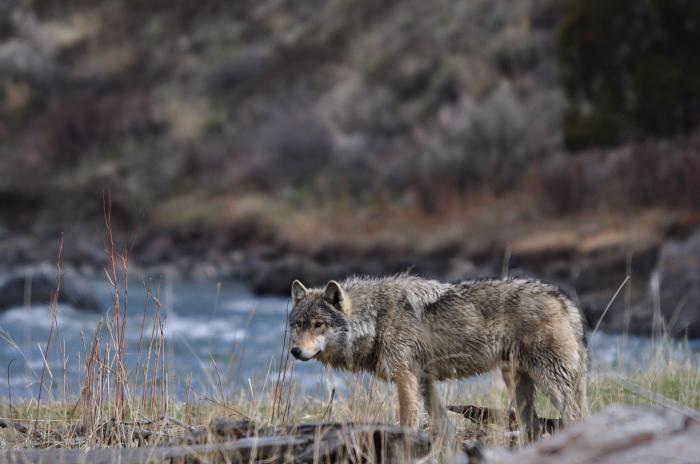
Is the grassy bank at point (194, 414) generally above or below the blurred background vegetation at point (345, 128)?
below

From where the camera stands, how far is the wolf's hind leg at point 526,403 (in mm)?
6227

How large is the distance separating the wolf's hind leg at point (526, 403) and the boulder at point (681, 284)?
7.88 metres

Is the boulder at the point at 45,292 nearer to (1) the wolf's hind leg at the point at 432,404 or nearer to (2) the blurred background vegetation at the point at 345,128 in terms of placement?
(2) the blurred background vegetation at the point at 345,128

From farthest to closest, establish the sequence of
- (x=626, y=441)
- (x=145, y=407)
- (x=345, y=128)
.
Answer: (x=345, y=128) → (x=145, y=407) → (x=626, y=441)

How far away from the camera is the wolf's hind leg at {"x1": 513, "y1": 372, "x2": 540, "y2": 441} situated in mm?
6227

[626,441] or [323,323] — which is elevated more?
[323,323]

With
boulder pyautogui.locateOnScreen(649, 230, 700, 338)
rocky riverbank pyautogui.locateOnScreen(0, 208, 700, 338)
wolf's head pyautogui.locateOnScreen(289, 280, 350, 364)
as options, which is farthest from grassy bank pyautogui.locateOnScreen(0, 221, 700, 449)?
boulder pyautogui.locateOnScreen(649, 230, 700, 338)

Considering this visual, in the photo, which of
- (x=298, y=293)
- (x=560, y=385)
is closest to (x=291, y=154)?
(x=298, y=293)

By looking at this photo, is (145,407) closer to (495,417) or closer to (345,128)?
(495,417)

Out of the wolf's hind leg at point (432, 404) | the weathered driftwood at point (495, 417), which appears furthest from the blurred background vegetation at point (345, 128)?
the wolf's hind leg at point (432, 404)

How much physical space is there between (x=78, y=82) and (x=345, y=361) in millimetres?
38051

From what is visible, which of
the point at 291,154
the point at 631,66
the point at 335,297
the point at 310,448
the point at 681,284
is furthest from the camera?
the point at 291,154

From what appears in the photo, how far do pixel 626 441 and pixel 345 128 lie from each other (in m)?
28.9

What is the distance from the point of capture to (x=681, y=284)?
14.7 metres
